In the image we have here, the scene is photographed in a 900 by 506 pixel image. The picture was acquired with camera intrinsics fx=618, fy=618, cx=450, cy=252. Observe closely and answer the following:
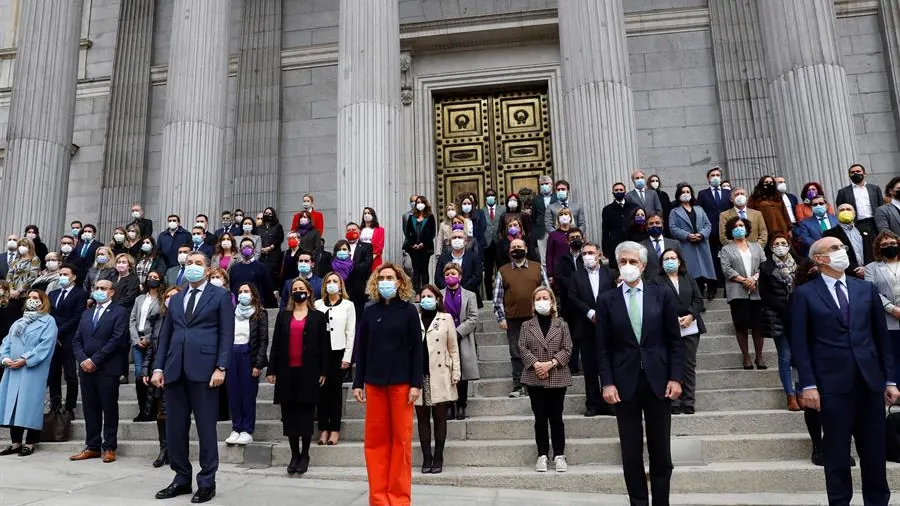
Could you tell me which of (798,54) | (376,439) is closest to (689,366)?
(376,439)

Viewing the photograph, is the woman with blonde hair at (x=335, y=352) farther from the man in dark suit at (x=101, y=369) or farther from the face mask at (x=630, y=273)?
the face mask at (x=630, y=273)

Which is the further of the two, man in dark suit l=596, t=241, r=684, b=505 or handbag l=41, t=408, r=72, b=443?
handbag l=41, t=408, r=72, b=443

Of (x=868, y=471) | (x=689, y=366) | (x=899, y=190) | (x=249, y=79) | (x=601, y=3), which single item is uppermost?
(x=249, y=79)

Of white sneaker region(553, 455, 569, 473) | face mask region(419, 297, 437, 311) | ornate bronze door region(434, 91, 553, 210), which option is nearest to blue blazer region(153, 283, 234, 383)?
face mask region(419, 297, 437, 311)

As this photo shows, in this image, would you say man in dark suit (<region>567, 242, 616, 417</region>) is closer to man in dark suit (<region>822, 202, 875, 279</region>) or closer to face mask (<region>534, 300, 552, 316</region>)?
face mask (<region>534, 300, 552, 316</region>)

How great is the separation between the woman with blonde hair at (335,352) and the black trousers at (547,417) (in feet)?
7.76

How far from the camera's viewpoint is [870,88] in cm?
1515

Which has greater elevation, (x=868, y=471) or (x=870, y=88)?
(x=870, y=88)

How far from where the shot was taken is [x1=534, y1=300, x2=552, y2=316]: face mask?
7.02m

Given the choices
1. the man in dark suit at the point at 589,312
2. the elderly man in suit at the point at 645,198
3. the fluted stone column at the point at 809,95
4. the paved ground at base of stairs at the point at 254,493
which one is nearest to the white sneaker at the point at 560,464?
the paved ground at base of stairs at the point at 254,493

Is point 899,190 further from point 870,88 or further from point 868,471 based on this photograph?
point 870,88

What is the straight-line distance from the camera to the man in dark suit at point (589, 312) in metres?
7.32

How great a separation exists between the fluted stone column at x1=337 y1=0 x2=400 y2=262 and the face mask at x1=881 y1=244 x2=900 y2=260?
7358 mm

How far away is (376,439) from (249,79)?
47.9ft
